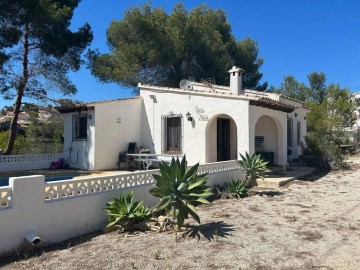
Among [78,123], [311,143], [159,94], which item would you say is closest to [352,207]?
[311,143]

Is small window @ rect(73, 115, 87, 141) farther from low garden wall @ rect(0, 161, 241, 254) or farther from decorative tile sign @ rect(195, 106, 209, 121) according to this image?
low garden wall @ rect(0, 161, 241, 254)

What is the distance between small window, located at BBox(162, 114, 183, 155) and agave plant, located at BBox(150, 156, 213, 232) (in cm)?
924

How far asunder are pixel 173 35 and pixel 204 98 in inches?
474

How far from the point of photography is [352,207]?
31.1ft

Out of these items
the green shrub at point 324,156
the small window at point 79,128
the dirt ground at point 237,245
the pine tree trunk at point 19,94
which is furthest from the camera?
the pine tree trunk at point 19,94

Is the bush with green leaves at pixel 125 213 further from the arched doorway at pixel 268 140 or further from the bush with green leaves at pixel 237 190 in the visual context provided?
the arched doorway at pixel 268 140

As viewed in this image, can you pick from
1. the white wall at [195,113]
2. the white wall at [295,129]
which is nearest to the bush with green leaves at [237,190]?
the white wall at [195,113]

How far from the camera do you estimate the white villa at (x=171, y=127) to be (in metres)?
15.5

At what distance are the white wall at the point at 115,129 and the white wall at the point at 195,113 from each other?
2.05 ft

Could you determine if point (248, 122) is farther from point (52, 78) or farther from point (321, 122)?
point (321, 122)

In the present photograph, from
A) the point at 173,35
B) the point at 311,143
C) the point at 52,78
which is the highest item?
the point at 173,35

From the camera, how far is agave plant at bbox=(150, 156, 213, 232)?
276 inches

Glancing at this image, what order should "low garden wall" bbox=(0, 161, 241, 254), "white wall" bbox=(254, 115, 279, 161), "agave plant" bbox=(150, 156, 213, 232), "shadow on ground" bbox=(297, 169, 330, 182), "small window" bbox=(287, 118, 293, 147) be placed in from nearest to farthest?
"low garden wall" bbox=(0, 161, 241, 254), "agave plant" bbox=(150, 156, 213, 232), "shadow on ground" bbox=(297, 169, 330, 182), "white wall" bbox=(254, 115, 279, 161), "small window" bbox=(287, 118, 293, 147)

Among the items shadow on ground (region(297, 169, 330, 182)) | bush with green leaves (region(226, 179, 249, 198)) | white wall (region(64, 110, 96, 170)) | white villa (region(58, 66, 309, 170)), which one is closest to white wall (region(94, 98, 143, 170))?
white villa (region(58, 66, 309, 170))
